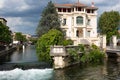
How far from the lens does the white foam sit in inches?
1093

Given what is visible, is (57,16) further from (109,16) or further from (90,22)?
(109,16)

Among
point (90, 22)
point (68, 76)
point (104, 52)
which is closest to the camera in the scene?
point (68, 76)

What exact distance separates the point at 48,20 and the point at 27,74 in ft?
107

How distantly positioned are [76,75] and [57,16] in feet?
109

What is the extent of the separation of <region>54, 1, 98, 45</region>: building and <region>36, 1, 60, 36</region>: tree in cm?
192

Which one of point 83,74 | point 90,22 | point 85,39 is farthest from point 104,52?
point 83,74

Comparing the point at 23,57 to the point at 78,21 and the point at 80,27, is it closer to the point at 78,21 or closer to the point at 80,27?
the point at 80,27

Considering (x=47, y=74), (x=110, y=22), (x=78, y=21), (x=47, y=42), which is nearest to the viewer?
(x=47, y=74)

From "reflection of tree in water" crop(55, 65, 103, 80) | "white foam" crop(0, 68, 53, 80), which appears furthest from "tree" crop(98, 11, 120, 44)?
"white foam" crop(0, 68, 53, 80)

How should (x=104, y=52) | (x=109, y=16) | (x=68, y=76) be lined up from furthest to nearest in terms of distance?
1. (x=109, y=16)
2. (x=104, y=52)
3. (x=68, y=76)

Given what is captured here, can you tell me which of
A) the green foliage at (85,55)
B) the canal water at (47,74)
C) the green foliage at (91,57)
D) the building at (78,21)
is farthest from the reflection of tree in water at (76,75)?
the building at (78,21)

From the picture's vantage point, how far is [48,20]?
61.4 metres

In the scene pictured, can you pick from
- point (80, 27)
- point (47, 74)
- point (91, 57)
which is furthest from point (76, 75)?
point (80, 27)

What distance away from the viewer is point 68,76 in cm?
2905
